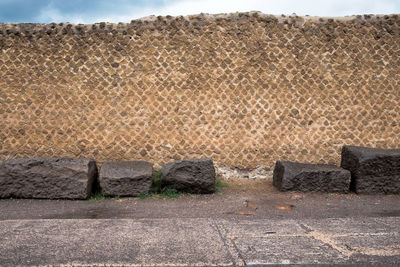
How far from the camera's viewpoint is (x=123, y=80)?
6738 mm

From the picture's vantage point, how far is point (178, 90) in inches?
266

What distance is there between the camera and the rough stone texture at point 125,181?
5.67 metres

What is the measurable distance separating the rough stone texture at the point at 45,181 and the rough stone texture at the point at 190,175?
1.29 m

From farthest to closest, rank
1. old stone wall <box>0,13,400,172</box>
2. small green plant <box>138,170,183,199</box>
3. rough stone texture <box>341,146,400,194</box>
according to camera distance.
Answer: old stone wall <box>0,13,400,172</box>, rough stone texture <box>341,146,400,194</box>, small green plant <box>138,170,183,199</box>

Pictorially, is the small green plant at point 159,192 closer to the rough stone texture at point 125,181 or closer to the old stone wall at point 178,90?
the rough stone texture at point 125,181

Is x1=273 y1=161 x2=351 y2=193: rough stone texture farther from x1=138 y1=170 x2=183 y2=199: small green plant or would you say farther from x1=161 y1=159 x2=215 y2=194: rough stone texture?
x1=138 y1=170 x2=183 y2=199: small green plant

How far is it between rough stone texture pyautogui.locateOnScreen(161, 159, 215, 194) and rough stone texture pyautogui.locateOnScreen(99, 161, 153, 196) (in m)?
0.33

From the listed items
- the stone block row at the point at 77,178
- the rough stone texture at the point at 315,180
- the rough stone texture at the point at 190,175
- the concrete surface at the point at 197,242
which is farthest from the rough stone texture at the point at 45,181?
the rough stone texture at the point at 315,180

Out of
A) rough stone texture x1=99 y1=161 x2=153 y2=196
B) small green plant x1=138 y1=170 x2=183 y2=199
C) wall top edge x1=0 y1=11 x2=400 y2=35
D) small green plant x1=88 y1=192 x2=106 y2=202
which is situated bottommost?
small green plant x1=88 y1=192 x2=106 y2=202

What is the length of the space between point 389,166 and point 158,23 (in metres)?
4.70

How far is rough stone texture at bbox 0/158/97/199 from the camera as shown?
18.4 feet

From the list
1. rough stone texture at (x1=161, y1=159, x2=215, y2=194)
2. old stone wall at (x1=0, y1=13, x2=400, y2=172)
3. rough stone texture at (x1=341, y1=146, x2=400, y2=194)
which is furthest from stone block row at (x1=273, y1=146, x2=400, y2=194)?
rough stone texture at (x1=161, y1=159, x2=215, y2=194)

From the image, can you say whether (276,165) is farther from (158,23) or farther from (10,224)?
(10,224)

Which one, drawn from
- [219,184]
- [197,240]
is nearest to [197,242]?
[197,240]
